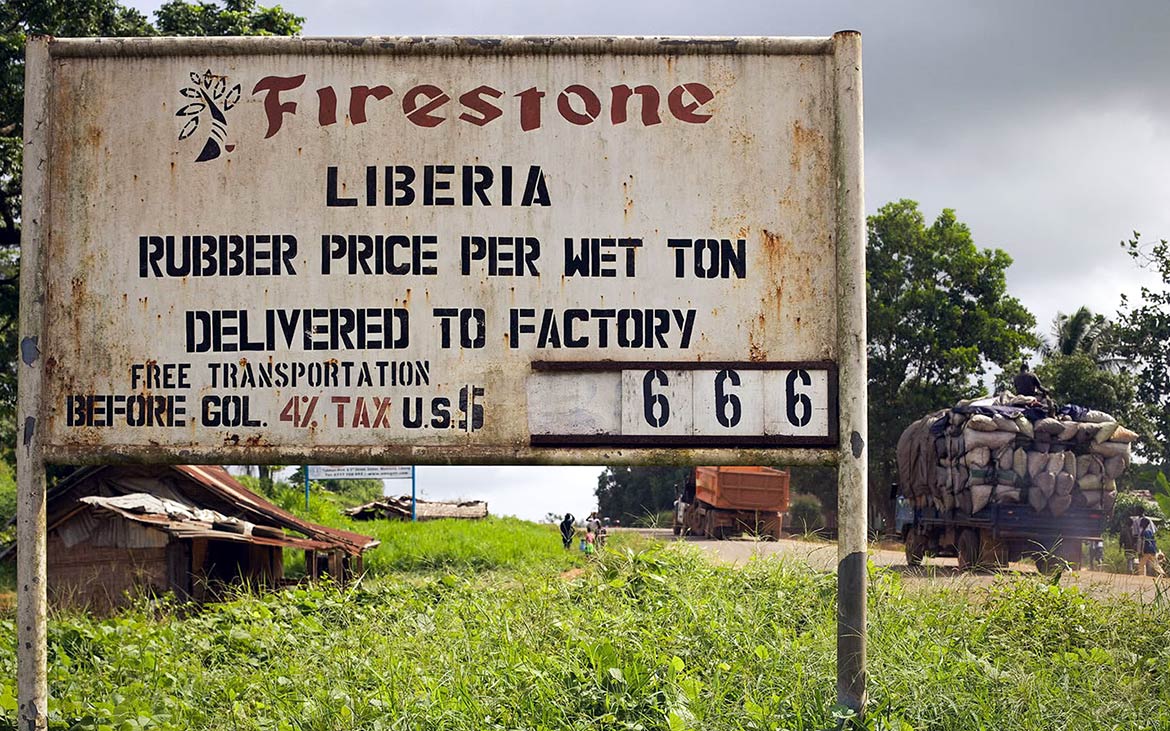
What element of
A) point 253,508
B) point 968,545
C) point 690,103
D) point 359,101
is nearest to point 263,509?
point 253,508

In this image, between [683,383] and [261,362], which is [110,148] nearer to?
[261,362]

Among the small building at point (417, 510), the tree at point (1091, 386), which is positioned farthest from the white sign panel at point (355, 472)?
the tree at point (1091, 386)

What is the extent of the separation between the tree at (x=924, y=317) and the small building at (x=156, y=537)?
25.0 metres

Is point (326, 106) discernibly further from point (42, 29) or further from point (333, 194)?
point (42, 29)

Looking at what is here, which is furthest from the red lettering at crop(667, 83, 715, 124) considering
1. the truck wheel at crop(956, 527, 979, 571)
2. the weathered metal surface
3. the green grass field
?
the truck wheel at crop(956, 527, 979, 571)

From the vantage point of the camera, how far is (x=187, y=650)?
7.41 meters

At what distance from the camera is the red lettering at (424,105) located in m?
5.10

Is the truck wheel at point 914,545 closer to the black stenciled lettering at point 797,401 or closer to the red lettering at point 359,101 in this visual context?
the black stenciled lettering at point 797,401

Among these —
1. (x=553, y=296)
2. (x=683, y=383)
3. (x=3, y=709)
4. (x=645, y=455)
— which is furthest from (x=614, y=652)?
(x=3, y=709)

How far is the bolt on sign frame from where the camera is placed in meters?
4.91

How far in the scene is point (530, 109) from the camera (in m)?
5.08

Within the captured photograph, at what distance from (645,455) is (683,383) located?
369 millimetres

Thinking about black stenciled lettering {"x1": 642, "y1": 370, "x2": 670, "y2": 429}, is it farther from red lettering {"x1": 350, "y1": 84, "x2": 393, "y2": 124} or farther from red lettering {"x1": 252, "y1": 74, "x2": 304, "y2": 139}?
red lettering {"x1": 252, "y1": 74, "x2": 304, "y2": 139}

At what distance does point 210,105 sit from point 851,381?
10.7 ft
